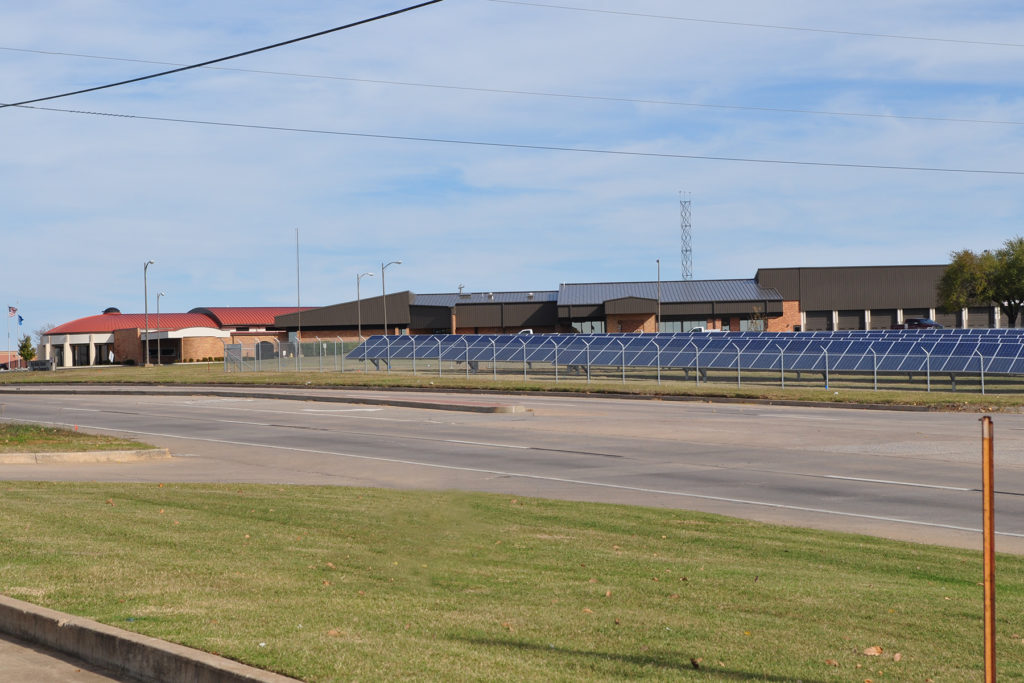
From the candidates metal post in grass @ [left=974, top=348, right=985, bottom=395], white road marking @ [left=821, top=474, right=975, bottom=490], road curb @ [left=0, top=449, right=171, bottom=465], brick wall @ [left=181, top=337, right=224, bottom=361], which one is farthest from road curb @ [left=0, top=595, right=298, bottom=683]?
brick wall @ [left=181, top=337, right=224, bottom=361]

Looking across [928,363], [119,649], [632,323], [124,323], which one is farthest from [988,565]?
[124,323]

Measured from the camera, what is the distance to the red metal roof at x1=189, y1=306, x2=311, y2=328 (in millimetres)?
112375

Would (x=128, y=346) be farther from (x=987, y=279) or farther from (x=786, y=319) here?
(x=987, y=279)

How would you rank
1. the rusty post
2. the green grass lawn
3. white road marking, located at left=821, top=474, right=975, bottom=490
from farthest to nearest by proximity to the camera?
the green grass lawn, white road marking, located at left=821, top=474, right=975, bottom=490, the rusty post

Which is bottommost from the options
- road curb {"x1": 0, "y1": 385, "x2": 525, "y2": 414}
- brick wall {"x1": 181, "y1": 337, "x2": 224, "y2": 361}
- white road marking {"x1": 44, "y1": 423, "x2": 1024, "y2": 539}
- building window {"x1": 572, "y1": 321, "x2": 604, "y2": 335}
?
white road marking {"x1": 44, "y1": 423, "x2": 1024, "y2": 539}

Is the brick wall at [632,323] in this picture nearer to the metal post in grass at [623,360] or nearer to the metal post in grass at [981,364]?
the metal post in grass at [623,360]

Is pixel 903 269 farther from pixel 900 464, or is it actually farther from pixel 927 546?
pixel 927 546

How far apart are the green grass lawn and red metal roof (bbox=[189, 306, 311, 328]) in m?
91.0

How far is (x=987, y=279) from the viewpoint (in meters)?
83.9

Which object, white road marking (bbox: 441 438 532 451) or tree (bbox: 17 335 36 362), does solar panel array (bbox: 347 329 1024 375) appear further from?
tree (bbox: 17 335 36 362)

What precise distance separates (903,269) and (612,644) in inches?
3715

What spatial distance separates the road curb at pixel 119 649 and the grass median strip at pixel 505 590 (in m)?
0.15

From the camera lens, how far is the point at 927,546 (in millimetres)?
10406

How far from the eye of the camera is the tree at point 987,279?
272 feet
